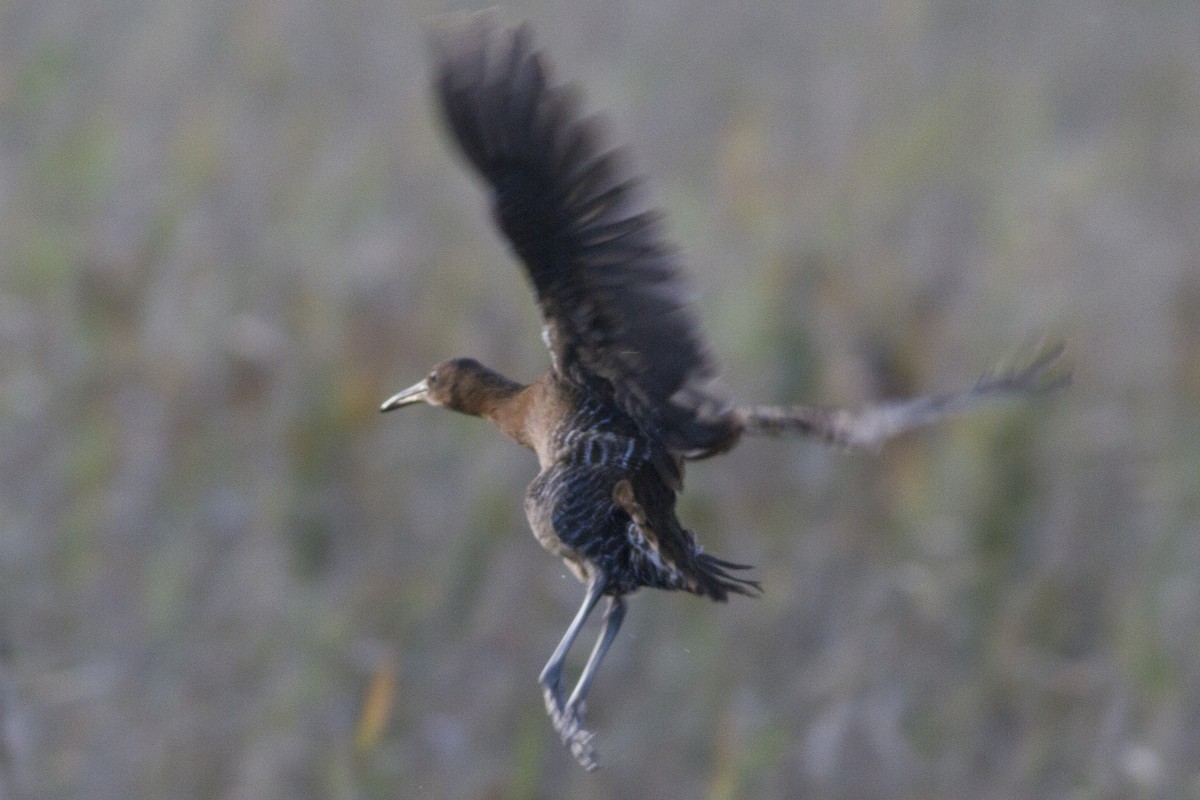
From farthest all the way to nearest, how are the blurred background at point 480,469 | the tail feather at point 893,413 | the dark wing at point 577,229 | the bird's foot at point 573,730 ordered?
1. the blurred background at point 480,469
2. the tail feather at point 893,413
3. the bird's foot at point 573,730
4. the dark wing at point 577,229

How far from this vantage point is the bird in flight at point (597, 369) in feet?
11.5

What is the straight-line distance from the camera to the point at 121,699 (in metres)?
5.58

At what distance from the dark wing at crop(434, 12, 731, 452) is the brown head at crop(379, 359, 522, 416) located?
58cm

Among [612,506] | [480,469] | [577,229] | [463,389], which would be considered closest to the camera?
[577,229]

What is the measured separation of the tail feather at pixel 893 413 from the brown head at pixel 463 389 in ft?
1.96

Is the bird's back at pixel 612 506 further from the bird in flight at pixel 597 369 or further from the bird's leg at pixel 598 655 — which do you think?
the bird's leg at pixel 598 655

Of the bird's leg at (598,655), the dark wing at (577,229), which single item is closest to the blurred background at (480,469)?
the bird's leg at (598,655)

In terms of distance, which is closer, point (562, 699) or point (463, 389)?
point (562, 699)

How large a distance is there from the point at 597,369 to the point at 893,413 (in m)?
0.62

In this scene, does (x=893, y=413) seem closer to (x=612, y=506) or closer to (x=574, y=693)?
(x=612, y=506)

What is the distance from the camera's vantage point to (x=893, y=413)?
4098mm

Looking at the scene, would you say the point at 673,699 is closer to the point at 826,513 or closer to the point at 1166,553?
the point at 826,513

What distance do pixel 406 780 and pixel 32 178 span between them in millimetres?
2886

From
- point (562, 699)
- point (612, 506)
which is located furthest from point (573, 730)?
point (612, 506)
